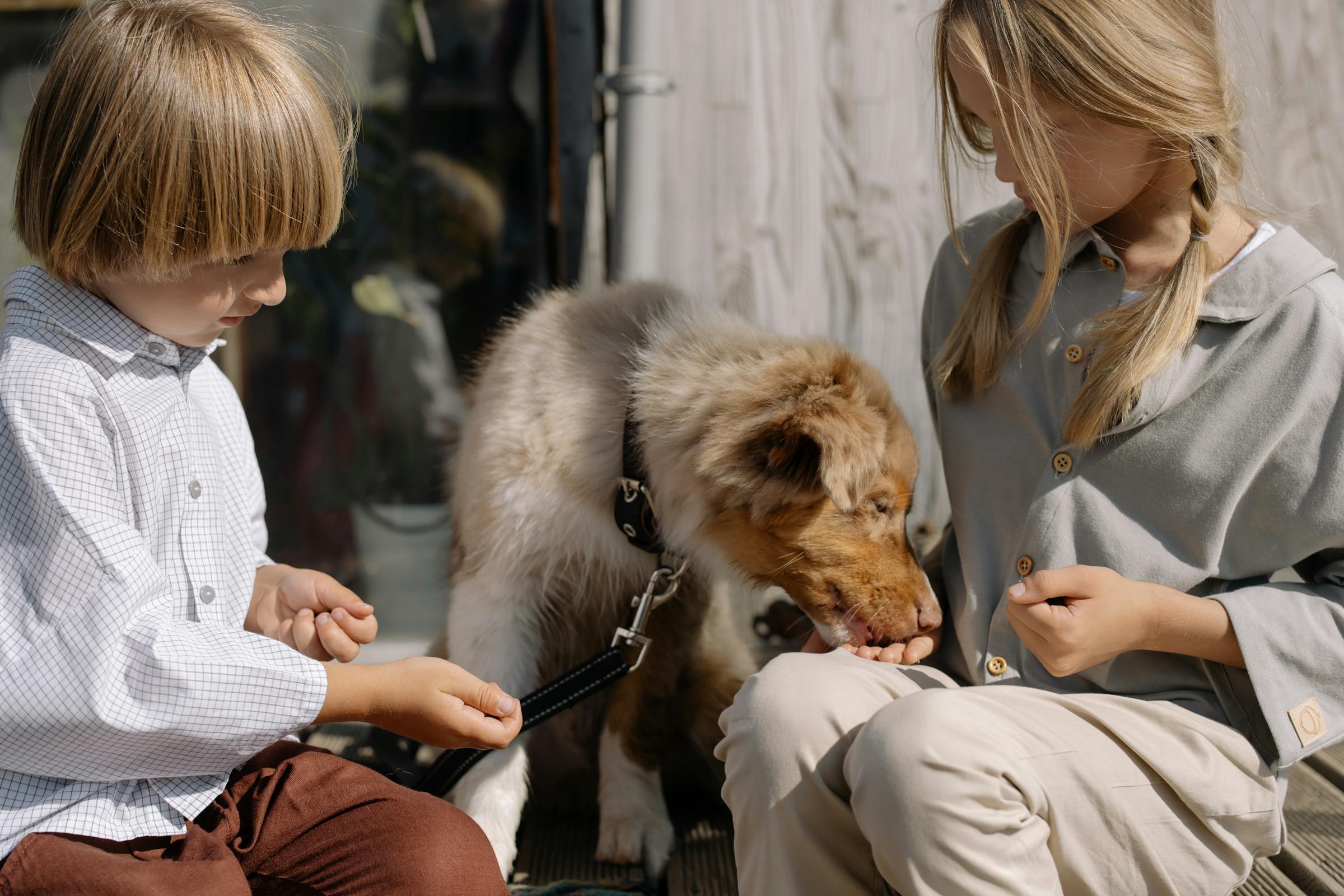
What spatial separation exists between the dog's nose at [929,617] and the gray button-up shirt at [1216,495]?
0.18 m

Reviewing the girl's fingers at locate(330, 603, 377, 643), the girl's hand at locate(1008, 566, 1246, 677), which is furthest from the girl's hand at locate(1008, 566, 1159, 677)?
the girl's fingers at locate(330, 603, 377, 643)

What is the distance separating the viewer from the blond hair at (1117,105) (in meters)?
1.79

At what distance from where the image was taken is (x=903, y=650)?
2164 mm

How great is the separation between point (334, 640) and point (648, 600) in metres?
0.76

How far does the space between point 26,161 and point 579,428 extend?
3.94 ft

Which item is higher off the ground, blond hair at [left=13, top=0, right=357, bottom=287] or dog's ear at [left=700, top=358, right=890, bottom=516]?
blond hair at [left=13, top=0, right=357, bottom=287]

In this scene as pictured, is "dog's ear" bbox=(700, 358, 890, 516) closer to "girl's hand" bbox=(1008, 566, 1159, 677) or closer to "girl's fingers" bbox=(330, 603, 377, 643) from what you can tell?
"girl's hand" bbox=(1008, 566, 1159, 677)

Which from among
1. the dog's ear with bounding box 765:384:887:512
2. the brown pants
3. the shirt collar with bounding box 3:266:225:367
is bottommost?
the brown pants

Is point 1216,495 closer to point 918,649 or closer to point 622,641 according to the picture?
point 918,649

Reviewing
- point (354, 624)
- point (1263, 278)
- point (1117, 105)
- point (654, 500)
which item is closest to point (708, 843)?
point (654, 500)

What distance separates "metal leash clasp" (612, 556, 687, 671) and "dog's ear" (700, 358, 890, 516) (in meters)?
0.25

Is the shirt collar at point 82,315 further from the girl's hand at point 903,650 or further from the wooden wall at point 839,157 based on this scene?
the wooden wall at point 839,157

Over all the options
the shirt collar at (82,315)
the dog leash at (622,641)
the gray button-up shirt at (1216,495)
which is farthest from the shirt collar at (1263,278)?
the shirt collar at (82,315)

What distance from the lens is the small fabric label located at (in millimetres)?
1695
